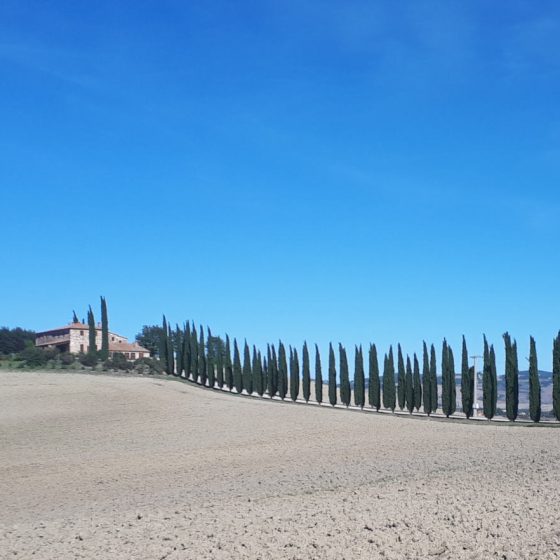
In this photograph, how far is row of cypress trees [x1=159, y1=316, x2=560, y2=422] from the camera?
169ft

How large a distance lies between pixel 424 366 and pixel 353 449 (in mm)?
30181

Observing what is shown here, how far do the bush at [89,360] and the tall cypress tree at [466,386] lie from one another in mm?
35731

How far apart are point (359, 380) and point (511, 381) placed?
13207 mm

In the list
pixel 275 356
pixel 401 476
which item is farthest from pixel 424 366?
pixel 401 476

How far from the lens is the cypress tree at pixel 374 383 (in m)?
57.7

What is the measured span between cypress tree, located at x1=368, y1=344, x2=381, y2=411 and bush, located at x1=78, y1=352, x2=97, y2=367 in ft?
92.0

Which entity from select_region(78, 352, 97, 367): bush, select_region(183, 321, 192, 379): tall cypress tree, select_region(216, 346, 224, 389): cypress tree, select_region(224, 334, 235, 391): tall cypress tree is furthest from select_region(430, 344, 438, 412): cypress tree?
select_region(78, 352, 97, 367): bush

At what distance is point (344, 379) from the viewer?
202 feet

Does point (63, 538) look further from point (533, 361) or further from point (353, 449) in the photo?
point (533, 361)

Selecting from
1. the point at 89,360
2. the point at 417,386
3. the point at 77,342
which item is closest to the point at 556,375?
the point at 417,386

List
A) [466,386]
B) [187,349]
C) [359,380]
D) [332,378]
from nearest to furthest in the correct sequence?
[466,386] → [359,380] → [332,378] → [187,349]

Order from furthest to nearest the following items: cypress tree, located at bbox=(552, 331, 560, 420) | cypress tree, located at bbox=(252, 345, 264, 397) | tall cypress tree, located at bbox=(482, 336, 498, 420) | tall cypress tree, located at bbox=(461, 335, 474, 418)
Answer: cypress tree, located at bbox=(252, 345, 264, 397) → tall cypress tree, located at bbox=(461, 335, 474, 418) → tall cypress tree, located at bbox=(482, 336, 498, 420) → cypress tree, located at bbox=(552, 331, 560, 420)

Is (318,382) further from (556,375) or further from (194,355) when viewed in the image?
(556,375)

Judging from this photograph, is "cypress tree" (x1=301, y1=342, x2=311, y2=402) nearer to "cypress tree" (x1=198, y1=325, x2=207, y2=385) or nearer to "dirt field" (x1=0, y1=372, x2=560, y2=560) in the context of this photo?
"cypress tree" (x1=198, y1=325, x2=207, y2=385)
